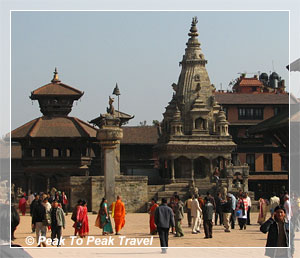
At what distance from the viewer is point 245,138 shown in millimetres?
69000

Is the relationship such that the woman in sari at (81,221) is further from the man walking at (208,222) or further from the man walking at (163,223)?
the man walking at (163,223)

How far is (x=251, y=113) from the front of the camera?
230 ft

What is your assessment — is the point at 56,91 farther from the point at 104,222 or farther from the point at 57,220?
the point at 57,220

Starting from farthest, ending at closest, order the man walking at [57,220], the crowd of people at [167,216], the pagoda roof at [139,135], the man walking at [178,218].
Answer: the pagoda roof at [139,135] → the man walking at [178,218] → the man walking at [57,220] → the crowd of people at [167,216]

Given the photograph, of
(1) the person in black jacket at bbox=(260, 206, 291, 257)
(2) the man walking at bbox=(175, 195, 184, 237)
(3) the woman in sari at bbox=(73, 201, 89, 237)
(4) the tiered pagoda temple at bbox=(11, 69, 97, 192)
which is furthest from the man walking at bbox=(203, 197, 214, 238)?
(4) the tiered pagoda temple at bbox=(11, 69, 97, 192)

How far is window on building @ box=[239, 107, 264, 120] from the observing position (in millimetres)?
70000

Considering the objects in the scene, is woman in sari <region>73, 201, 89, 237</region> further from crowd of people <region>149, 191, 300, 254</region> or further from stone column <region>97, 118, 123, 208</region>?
stone column <region>97, 118, 123, 208</region>

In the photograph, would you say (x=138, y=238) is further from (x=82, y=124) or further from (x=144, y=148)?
(x=144, y=148)

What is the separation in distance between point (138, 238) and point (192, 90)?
112ft

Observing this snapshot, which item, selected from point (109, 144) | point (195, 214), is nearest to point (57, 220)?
point (195, 214)

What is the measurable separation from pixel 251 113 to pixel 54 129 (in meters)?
20.9

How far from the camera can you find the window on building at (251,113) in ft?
230

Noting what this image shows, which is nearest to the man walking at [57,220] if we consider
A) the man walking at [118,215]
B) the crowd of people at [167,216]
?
the crowd of people at [167,216]

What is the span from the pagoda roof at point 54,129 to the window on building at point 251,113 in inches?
671
